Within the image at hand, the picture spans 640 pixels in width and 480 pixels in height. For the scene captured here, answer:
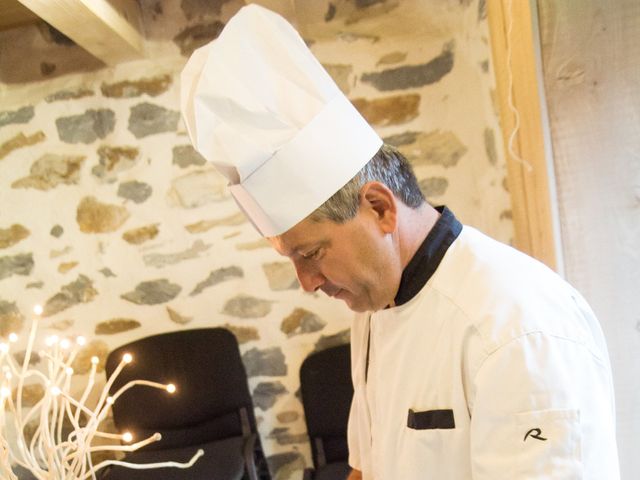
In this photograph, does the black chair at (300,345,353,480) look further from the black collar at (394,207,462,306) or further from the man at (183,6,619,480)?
the black collar at (394,207,462,306)

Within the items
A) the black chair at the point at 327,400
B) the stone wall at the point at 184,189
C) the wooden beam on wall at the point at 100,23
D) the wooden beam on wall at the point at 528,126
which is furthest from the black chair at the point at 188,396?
the wooden beam on wall at the point at 528,126

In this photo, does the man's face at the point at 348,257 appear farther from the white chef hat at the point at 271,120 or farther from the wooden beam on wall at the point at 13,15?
the wooden beam on wall at the point at 13,15

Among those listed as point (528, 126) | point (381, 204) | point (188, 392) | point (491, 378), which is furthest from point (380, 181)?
point (188, 392)

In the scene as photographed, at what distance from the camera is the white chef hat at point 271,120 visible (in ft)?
2.94

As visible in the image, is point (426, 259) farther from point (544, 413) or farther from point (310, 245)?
point (544, 413)

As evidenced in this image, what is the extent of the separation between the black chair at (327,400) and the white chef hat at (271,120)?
1.28 metres

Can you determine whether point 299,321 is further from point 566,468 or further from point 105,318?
point 566,468

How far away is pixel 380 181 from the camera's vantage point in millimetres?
917

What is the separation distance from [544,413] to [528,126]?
0.85 meters

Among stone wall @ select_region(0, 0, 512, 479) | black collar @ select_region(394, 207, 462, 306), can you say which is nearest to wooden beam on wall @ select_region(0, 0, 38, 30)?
stone wall @ select_region(0, 0, 512, 479)

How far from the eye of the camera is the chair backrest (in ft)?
7.04

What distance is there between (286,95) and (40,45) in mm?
1696

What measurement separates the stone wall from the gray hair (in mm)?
1093

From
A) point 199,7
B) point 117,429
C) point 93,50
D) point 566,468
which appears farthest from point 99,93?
point 566,468
